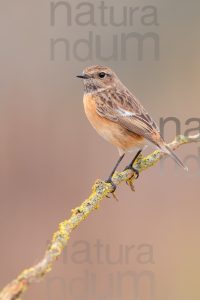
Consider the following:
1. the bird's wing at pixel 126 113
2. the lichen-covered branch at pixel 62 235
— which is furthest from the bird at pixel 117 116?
the lichen-covered branch at pixel 62 235

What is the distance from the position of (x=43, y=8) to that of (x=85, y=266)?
5749 millimetres

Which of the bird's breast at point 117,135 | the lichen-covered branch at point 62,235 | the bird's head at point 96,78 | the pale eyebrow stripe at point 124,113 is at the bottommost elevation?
the lichen-covered branch at point 62,235

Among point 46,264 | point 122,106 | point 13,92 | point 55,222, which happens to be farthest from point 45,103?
point 46,264

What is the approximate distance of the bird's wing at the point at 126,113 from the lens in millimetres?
6254

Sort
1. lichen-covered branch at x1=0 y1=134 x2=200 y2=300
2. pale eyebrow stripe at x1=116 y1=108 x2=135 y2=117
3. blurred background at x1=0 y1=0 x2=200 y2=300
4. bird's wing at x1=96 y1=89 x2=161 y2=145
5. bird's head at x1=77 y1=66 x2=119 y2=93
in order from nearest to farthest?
lichen-covered branch at x1=0 y1=134 x2=200 y2=300 < bird's wing at x1=96 y1=89 x2=161 y2=145 < pale eyebrow stripe at x1=116 y1=108 x2=135 y2=117 < bird's head at x1=77 y1=66 x2=119 y2=93 < blurred background at x1=0 y1=0 x2=200 y2=300

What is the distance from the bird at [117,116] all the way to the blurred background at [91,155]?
92.3 inches

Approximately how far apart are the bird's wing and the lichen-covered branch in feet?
1.06

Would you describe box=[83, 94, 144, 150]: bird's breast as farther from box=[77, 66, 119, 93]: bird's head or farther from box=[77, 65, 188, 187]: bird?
box=[77, 66, 119, 93]: bird's head

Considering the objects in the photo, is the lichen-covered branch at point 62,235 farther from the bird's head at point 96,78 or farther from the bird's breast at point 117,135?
the bird's head at point 96,78

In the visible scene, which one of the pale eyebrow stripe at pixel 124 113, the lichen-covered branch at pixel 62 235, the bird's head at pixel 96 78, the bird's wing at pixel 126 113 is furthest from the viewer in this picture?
the bird's head at pixel 96 78

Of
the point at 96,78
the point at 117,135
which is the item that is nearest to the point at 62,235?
the point at 117,135

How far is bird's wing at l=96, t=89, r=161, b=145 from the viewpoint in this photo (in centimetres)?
625

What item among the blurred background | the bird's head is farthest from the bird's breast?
the blurred background

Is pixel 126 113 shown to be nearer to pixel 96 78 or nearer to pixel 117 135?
pixel 117 135
